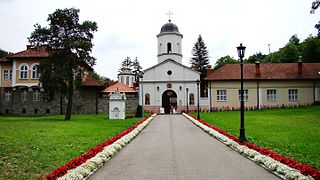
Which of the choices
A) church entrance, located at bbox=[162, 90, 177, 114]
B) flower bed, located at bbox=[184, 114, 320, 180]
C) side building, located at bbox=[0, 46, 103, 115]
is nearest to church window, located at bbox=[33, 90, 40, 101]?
side building, located at bbox=[0, 46, 103, 115]

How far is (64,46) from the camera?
1297 inches

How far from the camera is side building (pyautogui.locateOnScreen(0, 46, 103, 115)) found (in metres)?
46.2

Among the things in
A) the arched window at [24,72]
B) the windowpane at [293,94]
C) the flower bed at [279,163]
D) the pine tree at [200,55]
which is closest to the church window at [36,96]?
the arched window at [24,72]

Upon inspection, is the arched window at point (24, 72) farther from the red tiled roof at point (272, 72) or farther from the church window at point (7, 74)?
the red tiled roof at point (272, 72)

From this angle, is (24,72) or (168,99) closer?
(24,72)

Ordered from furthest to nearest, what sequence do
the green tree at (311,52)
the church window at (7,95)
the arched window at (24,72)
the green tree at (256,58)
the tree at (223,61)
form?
the green tree at (256,58)
the tree at (223,61)
the green tree at (311,52)
the church window at (7,95)
the arched window at (24,72)

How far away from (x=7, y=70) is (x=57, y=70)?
2035 cm

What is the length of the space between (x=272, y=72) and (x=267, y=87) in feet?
7.67

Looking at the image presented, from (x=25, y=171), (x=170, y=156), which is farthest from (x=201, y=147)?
(x=25, y=171)

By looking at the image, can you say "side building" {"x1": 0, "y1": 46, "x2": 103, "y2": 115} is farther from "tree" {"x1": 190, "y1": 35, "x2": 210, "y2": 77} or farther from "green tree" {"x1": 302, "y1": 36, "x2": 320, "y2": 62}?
"tree" {"x1": 190, "y1": 35, "x2": 210, "y2": 77}

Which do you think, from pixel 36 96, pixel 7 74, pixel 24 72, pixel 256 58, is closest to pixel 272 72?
pixel 36 96

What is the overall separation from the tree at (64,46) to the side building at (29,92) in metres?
11.8

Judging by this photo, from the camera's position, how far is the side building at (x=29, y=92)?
46219 mm

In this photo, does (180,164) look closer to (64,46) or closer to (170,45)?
(64,46)
